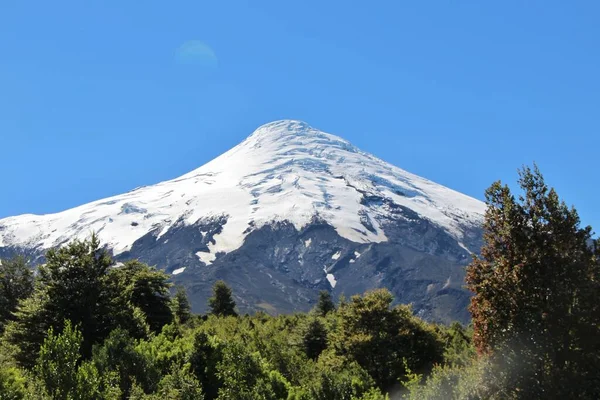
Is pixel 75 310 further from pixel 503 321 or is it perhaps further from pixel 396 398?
pixel 503 321

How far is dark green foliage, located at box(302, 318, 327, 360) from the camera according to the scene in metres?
49.8

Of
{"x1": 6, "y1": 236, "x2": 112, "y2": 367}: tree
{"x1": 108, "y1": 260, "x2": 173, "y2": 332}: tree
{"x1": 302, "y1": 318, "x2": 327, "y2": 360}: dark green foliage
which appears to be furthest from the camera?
{"x1": 302, "y1": 318, "x2": 327, "y2": 360}: dark green foliage

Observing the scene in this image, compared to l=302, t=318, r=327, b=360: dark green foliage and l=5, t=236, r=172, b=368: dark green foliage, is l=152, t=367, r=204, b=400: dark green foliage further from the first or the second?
l=302, t=318, r=327, b=360: dark green foliage

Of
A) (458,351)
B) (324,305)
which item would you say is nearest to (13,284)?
(458,351)

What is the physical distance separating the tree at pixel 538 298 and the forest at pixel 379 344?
0.03m

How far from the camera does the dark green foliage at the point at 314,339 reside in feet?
163

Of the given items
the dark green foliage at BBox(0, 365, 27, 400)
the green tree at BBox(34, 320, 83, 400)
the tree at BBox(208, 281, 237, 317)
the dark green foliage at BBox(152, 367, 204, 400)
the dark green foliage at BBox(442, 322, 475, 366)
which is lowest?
the dark green foliage at BBox(0, 365, 27, 400)

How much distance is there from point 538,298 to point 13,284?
50.6 m

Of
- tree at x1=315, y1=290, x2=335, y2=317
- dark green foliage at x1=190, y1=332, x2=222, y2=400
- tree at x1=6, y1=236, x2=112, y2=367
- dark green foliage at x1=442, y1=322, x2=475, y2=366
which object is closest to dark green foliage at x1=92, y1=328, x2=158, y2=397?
dark green foliage at x1=190, y1=332, x2=222, y2=400

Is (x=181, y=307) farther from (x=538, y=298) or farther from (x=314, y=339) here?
(x=538, y=298)

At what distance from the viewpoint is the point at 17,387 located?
821 inches

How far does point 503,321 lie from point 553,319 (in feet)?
4.71

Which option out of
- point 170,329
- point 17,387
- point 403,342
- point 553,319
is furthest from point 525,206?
point 170,329

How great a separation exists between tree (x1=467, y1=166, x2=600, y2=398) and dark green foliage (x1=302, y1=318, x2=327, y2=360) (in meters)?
33.3
